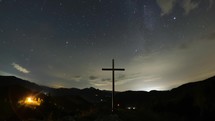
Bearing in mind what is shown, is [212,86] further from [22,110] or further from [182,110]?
[22,110]

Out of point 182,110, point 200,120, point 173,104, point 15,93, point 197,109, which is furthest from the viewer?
point 15,93

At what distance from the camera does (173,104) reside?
108 ft

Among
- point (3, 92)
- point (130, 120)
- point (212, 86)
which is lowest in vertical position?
point (130, 120)

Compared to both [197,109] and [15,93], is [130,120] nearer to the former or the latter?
[197,109]

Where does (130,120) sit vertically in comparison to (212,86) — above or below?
below

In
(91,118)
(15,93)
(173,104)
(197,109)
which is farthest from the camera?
(15,93)

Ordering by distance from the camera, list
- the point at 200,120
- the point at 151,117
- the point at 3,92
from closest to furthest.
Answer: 1. the point at 151,117
2. the point at 200,120
3. the point at 3,92

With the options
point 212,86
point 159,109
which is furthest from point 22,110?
point 212,86

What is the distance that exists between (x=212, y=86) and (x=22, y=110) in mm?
23954

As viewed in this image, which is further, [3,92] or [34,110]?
[3,92]

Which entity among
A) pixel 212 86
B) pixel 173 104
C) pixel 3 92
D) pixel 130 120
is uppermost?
pixel 3 92

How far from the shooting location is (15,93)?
11888 centimetres

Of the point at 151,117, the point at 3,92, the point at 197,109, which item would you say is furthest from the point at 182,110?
the point at 3,92

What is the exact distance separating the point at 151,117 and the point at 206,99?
8810 millimetres
